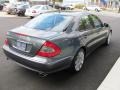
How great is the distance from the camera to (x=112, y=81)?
14.3ft

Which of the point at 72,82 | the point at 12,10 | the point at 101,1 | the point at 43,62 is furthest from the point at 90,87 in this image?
the point at 101,1

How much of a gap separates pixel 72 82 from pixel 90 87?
0.44m

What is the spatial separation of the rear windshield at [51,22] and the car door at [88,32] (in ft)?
1.52

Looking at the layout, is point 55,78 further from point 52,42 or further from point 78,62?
point 52,42

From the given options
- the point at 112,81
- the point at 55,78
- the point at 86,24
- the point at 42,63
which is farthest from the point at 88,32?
the point at 42,63

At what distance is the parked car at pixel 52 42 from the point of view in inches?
148

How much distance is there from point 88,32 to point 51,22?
111 centimetres

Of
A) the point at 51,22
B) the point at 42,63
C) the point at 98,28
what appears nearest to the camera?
the point at 42,63

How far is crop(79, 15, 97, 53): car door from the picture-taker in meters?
4.82

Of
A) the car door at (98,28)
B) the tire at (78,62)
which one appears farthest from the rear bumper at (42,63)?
the car door at (98,28)

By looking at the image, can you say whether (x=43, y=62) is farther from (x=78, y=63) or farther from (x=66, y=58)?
(x=78, y=63)

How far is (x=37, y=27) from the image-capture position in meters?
4.61

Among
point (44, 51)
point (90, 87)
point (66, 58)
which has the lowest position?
point (90, 87)

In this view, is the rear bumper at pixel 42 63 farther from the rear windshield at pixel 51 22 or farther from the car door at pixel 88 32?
the car door at pixel 88 32
